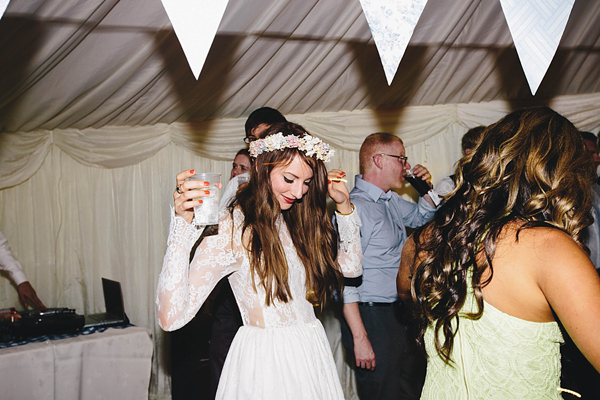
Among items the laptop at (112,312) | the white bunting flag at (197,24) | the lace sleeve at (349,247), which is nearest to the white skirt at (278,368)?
the lace sleeve at (349,247)

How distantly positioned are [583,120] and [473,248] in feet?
12.7

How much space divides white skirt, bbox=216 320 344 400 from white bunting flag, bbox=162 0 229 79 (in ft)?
3.03

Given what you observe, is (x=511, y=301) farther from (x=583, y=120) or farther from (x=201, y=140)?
(x=583, y=120)

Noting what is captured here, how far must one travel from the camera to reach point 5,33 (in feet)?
8.41

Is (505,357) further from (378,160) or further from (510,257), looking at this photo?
(378,160)

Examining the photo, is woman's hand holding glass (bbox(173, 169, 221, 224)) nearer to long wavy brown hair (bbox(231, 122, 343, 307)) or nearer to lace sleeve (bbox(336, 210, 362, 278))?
long wavy brown hair (bbox(231, 122, 343, 307))

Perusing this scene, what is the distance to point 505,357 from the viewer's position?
1315 mm

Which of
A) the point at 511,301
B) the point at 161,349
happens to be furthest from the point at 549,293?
the point at 161,349

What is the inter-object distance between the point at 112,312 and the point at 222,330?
95cm

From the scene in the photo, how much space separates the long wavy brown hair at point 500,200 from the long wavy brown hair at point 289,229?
0.58 m

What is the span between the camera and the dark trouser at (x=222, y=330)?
104 inches

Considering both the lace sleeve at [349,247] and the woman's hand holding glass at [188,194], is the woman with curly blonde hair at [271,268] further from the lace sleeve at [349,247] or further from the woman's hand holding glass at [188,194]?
the lace sleeve at [349,247]

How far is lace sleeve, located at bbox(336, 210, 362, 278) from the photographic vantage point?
2.22 meters

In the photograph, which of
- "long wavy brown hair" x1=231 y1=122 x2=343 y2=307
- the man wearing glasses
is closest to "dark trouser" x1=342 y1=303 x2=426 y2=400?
the man wearing glasses
